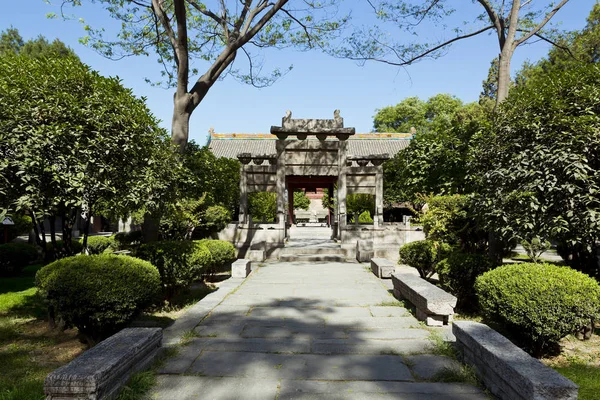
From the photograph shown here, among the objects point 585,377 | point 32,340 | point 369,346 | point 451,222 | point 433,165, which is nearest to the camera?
point 585,377

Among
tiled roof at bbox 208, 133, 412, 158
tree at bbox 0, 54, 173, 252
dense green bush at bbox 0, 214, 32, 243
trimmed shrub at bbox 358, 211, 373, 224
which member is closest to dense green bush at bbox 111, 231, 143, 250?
dense green bush at bbox 0, 214, 32, 243

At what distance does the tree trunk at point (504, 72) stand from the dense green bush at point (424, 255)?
11.5 feet

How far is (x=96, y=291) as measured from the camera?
4.20 meters

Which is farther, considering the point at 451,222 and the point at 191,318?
the point at 451,222

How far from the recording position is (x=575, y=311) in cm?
411

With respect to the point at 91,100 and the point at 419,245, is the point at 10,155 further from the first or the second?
the point at 419,245

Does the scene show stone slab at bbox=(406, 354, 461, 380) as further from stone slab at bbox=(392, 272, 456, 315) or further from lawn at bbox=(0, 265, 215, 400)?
lawn at bbox=(0, 265, 215, 400)

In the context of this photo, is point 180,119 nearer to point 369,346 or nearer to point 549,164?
point 369,346

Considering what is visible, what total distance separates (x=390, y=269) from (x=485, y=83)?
3095 cm

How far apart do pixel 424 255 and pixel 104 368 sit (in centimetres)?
726

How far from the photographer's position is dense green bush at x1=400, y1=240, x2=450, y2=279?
8.57 meters

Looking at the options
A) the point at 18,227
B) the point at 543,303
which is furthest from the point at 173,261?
the point at 18,227

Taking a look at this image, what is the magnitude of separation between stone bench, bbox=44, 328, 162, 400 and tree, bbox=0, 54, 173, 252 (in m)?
2.18

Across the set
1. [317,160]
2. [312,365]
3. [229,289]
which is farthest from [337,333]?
[317,160]
